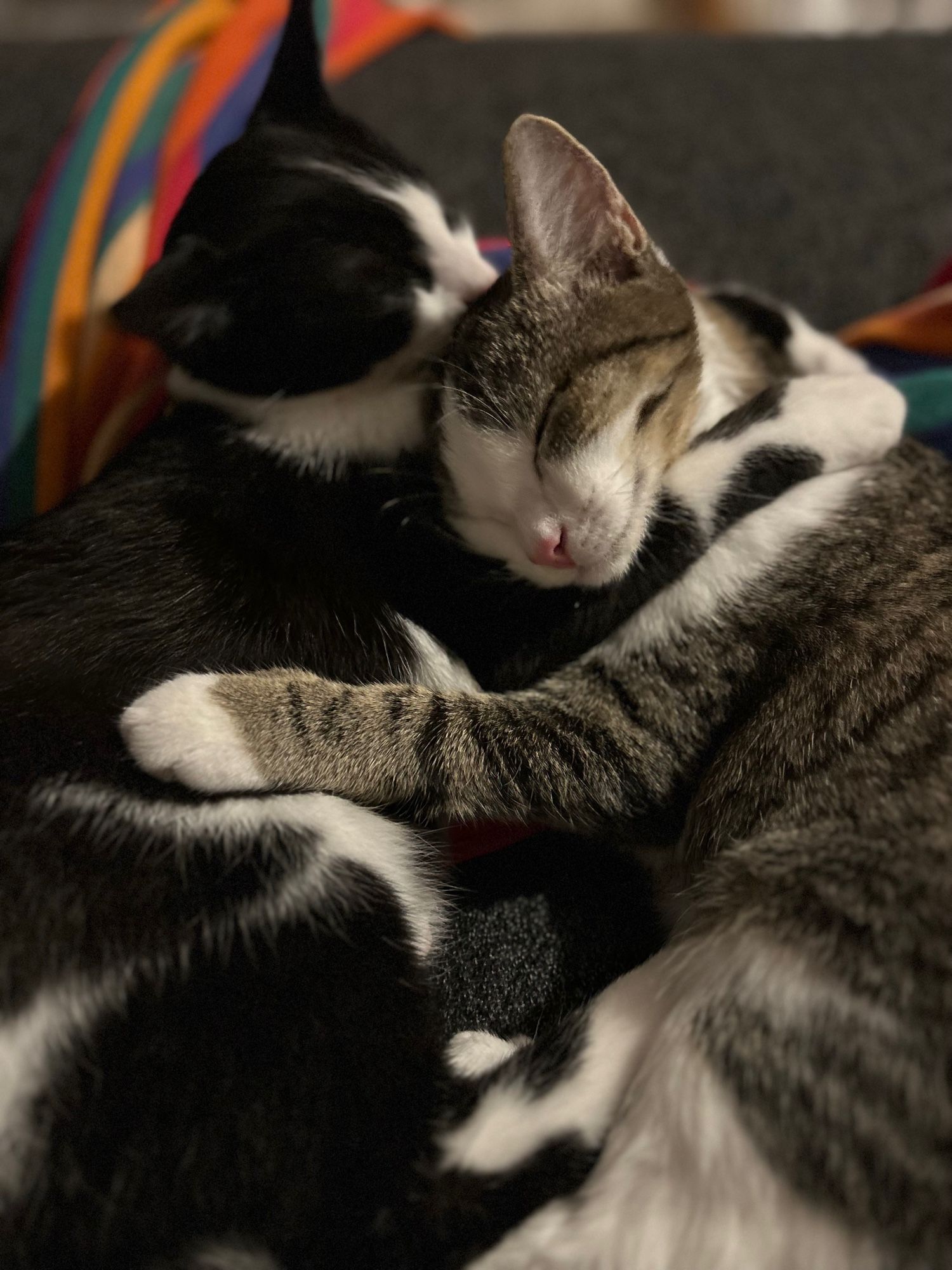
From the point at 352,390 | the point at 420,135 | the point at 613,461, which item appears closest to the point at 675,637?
the point at 613,461

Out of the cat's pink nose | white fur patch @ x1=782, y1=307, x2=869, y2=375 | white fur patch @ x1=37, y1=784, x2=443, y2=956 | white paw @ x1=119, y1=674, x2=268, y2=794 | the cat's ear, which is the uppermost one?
the cat's ear

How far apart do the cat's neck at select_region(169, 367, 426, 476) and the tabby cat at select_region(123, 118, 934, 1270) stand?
0.32 ft

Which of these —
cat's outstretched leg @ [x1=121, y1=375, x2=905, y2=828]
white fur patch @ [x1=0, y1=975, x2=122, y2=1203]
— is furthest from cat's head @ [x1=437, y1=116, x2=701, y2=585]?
white fur patch @ [x1=0, y1=975, x2=122, y2=1203]

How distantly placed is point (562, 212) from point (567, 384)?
0.60 ft

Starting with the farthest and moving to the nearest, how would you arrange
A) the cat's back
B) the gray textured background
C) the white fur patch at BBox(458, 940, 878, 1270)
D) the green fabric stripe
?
the gray textured background → the green fabric stripe → the cat's back → the white fur patch at BBox(458, 940, 878, 1270)

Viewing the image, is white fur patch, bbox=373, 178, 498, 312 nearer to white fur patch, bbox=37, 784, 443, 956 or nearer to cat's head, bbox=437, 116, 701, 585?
cat's head, bbox=437, 116, 701, 585

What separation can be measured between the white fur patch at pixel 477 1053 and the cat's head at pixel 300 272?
768mm

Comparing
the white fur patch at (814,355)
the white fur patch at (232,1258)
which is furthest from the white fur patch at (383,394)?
the white fur patch at (232,1258)

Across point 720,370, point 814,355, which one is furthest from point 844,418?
point 814,355

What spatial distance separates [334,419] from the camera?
118cm

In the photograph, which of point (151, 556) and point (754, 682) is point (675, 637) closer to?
point (754, 682)

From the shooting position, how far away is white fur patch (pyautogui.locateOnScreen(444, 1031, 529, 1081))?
90cm

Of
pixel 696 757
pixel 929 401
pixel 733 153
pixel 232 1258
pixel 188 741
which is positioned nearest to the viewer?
pixel 232 1258

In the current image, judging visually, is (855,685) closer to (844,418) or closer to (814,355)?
(844,418)
